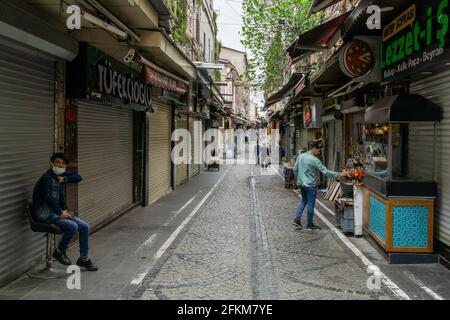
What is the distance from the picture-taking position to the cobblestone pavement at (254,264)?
605 centimetres

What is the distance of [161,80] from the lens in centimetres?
1174

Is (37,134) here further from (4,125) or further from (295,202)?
(295,202)

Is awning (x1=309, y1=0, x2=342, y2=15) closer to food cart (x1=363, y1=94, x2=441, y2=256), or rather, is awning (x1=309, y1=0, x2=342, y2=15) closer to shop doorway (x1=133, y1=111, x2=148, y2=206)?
food cart (x1=363, y1=94, x2=441, y2=256)

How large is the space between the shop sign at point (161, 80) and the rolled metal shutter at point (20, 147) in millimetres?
3117

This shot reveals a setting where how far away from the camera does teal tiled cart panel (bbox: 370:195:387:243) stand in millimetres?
7859

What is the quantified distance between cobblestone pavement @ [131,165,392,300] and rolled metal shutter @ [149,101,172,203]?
3.23 metres

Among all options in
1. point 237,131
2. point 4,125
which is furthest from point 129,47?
point 237,131

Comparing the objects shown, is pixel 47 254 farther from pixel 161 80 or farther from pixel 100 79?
pixel 161 80

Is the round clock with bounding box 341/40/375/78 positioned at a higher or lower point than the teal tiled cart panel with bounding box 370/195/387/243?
higher

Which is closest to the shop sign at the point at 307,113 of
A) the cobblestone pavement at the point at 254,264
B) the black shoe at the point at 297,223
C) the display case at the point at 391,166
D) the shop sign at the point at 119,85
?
the display case at the point at 391,166

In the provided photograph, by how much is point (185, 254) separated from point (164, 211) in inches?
193

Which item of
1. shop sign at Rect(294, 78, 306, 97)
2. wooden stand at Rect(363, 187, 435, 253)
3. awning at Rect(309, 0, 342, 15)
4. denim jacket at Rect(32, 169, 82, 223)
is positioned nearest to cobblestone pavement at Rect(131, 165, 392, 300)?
wooden stand at Rect(363, 187, 435, 253)

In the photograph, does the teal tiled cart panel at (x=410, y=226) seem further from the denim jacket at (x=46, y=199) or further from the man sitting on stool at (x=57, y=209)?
the denim jacket at (x=46, y=199)

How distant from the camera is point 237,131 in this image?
2432 inches
